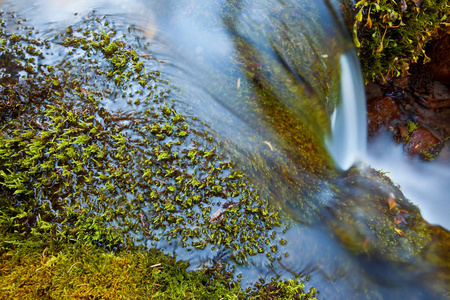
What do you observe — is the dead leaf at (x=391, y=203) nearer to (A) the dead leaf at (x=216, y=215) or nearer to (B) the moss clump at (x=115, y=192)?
→ (B) the moss clump at (x=115, y=192)

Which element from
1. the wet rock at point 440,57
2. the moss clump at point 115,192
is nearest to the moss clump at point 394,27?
the wet rock at point 440,57

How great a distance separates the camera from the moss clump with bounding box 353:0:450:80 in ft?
11.5

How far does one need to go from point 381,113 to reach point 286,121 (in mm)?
2915

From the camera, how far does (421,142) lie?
4.85m

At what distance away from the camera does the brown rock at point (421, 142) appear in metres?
4.84

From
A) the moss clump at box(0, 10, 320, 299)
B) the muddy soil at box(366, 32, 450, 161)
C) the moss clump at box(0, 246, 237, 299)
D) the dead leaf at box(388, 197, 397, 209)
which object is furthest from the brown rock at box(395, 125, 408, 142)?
the moss clump at box(0, 246, 237, 299)

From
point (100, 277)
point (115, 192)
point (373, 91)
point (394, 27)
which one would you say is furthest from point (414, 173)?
point (100, 277)

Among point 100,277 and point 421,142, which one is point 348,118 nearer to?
point 421,142

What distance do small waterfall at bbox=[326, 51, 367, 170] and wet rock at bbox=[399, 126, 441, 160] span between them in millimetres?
1114

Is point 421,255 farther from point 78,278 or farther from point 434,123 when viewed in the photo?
point 78,278

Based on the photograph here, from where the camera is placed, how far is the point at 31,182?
2756mm

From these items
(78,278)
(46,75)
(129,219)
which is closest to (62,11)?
(46,75)

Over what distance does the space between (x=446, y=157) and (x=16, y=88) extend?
732 cm

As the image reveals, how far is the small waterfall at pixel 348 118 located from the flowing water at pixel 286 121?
0.35m
